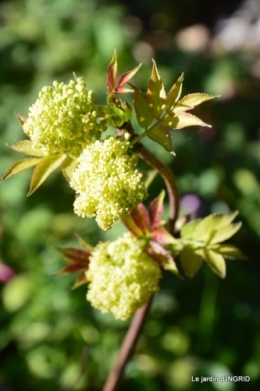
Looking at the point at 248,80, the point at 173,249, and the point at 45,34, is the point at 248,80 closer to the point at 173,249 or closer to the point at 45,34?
the point at 45,34

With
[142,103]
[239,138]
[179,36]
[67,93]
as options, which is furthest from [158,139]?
[179,36]

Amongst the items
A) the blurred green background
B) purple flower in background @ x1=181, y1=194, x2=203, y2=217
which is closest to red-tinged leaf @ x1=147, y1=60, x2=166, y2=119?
the blurred green background

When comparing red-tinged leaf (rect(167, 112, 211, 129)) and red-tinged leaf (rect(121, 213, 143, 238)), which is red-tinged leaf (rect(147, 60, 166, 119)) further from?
red-tinged leaf (rect(121, 213, 143, 238))

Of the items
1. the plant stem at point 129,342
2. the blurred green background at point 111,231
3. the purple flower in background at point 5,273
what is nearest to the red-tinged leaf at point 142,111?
the plant stem at point 129,342

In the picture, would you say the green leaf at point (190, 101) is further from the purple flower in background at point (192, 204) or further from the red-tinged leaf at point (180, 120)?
the purple flower in background at point (192, 204)

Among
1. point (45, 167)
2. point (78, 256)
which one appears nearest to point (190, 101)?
point (45, 167)
